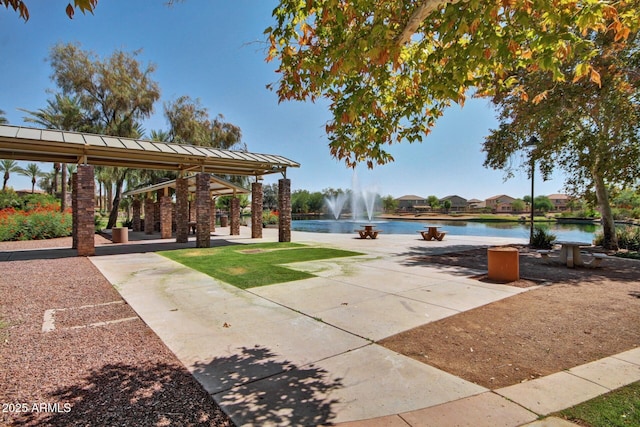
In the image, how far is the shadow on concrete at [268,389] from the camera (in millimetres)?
2678

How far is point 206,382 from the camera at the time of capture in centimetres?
319

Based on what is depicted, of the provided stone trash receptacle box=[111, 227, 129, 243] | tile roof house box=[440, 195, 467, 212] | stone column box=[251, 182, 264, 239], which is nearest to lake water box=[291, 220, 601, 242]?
stone column box=[251, 182, 264, 239]

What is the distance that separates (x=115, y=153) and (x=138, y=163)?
401 centimetres

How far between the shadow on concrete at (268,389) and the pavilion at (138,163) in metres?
11.0

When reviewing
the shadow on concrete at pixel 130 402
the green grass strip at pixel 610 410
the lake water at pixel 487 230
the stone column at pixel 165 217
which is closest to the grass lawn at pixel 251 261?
the shadow on concrete at pixel 130 402

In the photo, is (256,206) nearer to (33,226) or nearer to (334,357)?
(33,226)

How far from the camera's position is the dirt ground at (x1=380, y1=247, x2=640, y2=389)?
355 cm

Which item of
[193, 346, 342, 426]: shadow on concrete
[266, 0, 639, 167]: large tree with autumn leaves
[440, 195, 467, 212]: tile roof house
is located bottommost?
[193, 346, 342, 426]: shadow on concrete

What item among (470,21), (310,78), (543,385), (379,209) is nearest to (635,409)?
(543,385)

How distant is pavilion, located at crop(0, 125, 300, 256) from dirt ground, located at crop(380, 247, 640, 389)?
1187cm

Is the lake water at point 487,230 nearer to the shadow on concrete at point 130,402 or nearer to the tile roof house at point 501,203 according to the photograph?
the shadow on concrete at point 130,402

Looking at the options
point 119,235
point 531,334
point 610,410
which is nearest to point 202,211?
point 119,235

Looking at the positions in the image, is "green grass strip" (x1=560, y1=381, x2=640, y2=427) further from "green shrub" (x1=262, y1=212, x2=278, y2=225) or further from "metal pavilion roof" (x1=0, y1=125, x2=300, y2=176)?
"green shrub" (x1=262, y1=212, x2=278, y2=225)

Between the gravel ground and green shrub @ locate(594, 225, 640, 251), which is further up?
green shrub @ locate(594, 225, 640, 251)
